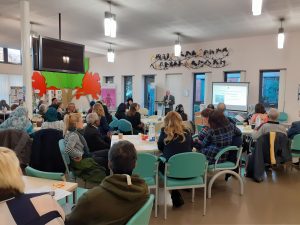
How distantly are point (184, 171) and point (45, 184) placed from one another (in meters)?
1.47

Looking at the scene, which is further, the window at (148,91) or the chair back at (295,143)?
the window at (148,91)

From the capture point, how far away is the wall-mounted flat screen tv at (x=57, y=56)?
5.38 meters

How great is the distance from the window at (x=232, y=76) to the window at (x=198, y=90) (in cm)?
89

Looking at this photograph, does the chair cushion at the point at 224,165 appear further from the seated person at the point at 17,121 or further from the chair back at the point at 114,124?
the seated person at the point at 17,121

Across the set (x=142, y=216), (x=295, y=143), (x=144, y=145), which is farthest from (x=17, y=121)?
(x=295, y=143)

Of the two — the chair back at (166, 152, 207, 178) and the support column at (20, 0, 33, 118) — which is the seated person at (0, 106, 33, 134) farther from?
the chair back at (166, 152, 207, 178)

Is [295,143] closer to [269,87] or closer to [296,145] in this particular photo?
[296,145]

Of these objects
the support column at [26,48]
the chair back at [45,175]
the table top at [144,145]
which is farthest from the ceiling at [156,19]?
the chair back at [45,175]

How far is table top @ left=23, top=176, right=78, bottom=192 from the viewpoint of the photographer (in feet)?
6.53

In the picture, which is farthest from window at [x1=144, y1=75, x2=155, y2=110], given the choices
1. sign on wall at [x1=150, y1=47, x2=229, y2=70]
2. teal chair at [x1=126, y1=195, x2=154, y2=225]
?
teal chair at [x1=126, y1=195, x2=154, y2=225]

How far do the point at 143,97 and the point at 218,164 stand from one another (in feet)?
24.4

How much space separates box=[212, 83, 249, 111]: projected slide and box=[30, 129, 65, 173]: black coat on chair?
5.88 metres

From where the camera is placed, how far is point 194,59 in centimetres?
923

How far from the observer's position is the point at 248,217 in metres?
3.15
